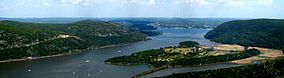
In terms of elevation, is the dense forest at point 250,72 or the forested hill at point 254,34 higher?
the dense forest at point 250,72

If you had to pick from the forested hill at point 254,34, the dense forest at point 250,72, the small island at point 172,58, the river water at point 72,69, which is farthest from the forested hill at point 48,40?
the dense forest at point 250,72

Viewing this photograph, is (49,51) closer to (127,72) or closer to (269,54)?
(127,72)

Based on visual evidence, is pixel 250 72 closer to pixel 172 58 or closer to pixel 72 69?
pixel 172 58

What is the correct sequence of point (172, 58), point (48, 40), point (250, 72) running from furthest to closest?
point (48, 40) → point (172, 58) → point (250, 72)

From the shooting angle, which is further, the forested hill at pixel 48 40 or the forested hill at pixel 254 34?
the forested hill at pixel 254 34

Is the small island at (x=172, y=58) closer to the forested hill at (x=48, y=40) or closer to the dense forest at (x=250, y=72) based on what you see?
the dense forest at (x=250, y=72)

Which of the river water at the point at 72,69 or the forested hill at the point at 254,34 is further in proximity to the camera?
the forested hill at the point at 254,34

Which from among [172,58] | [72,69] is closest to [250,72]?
[172,58]

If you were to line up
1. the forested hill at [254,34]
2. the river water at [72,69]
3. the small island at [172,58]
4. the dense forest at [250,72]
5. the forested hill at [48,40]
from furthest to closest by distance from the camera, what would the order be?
the forested hill at [254,34], the forested hill at [48,40], the small island at [172,58], the river water at [72,69], the dense forest at [250,72]

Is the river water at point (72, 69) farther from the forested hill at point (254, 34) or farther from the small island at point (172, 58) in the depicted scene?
the forested hill at point (254, 34)

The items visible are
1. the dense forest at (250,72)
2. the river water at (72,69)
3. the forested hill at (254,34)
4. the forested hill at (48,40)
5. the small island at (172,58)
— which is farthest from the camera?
the forested hill at (254,34)
